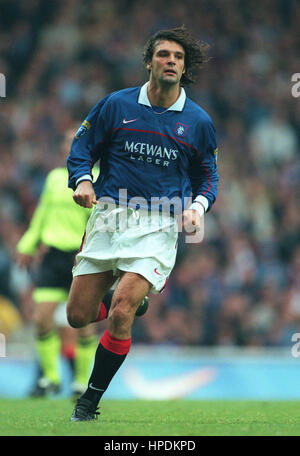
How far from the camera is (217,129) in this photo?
1605 centimetres

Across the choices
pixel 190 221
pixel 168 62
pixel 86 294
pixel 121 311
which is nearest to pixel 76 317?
pixel 86 294

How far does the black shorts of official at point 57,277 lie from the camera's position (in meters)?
8.38

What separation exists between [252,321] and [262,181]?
11.2 ft

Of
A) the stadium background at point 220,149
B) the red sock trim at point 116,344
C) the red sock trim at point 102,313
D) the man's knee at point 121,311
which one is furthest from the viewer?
the stadium background at point 220,149

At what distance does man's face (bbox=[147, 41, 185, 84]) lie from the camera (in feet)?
18.7

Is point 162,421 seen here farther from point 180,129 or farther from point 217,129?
point 217,129

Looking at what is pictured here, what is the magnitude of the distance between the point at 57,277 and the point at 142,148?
301 centimetres

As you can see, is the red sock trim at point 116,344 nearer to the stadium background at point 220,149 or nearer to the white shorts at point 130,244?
the white shorts at point 130,244

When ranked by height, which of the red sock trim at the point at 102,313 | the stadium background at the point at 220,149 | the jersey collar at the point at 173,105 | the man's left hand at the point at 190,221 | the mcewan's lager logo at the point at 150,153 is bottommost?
the red sock trim at the point at 102,313

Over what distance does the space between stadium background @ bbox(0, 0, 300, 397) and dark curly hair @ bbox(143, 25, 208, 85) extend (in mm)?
5367

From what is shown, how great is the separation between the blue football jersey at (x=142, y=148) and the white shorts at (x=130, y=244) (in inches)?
4.6

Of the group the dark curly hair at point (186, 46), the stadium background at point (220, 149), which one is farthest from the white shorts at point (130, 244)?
the stadium background at point (220, 149)

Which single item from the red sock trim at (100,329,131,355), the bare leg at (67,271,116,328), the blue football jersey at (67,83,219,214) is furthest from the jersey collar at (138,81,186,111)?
the red sock trim at (100,329,131,355)

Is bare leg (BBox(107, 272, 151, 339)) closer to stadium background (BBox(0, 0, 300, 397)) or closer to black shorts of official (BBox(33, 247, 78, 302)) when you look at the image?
black shorts of official (BBox(33, 247, 78, 302))
